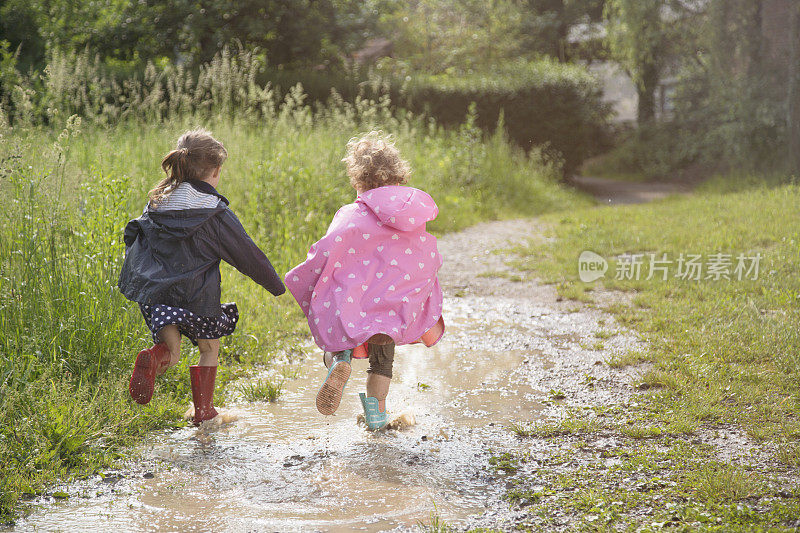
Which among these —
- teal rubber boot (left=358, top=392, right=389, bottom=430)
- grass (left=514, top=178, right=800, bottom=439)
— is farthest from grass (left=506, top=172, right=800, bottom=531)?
teal rubber boot (left=358, top=392, right=389, bottom=430)

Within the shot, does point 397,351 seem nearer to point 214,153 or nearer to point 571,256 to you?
point 214,153

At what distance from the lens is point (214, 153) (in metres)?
3.74

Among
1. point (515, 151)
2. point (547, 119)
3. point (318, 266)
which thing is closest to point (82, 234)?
point (318, 266)

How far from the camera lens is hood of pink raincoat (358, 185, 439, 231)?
382cm

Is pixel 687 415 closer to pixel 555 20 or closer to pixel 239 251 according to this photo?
pixel 239 251

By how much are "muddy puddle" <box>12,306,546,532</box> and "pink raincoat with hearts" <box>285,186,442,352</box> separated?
19.3 inches

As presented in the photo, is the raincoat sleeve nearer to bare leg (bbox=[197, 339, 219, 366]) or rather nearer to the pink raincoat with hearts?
the pink raincoat with hearts

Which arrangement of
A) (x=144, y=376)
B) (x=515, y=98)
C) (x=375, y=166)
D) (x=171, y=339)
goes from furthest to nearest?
(x=515, y=98)
(x=375, y=166)
(x=171, y=339)
(x=144, y=376)

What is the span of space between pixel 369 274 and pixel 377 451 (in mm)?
881

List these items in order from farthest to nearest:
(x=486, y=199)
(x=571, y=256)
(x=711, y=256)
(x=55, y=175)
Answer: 1. (x=486, y=199)
2. (x=571, y=256)
3. (x=711, y=256)
4. (x=55, y=175)

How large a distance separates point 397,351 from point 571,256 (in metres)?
3.23

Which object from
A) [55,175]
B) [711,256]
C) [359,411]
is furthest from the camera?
[711,256]

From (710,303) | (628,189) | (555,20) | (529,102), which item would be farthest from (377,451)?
(555,20)

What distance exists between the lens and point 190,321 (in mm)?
3697
